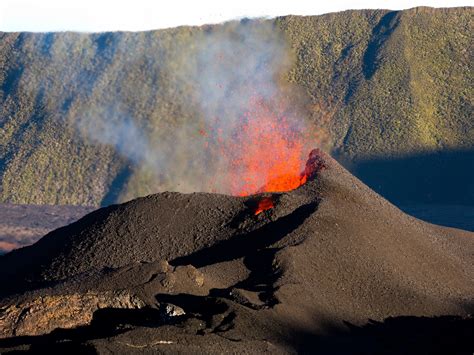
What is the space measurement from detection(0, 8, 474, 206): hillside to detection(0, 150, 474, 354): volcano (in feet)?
151

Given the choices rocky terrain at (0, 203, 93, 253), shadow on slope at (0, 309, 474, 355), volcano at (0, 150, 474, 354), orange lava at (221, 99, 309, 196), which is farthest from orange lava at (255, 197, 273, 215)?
orange lava at (221, 99, 309, 196)

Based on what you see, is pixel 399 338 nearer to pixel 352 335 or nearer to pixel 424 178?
pixel 352 335

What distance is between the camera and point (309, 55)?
10188 centimetres

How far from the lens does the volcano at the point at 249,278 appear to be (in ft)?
79.9

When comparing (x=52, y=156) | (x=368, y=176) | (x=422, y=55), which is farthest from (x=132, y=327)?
(x=422, y=55)

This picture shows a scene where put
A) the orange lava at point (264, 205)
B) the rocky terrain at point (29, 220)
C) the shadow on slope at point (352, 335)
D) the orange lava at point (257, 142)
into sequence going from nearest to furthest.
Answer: the shadow on slope at point (352, 335), the orange lava at point (264, 205), the rocky terrain at point (29, 220), the orange lava at point (257, 142)

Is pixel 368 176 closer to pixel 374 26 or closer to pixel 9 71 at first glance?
pixel 374 26

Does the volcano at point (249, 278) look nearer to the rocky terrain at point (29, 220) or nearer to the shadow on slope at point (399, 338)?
the shadow on slope at point (399, 338)

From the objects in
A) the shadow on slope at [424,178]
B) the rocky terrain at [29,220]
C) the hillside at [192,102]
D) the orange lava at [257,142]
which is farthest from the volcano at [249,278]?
the hillside at [192,102]

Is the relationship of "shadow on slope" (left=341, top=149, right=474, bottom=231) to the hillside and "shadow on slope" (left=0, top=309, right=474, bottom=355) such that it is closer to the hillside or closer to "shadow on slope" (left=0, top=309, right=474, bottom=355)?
the hillside

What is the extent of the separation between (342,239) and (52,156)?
6158 centimetres

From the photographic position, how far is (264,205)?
113 ft

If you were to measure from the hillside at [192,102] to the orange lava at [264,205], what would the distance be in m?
46.0

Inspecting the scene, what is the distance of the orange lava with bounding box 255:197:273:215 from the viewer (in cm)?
3425
